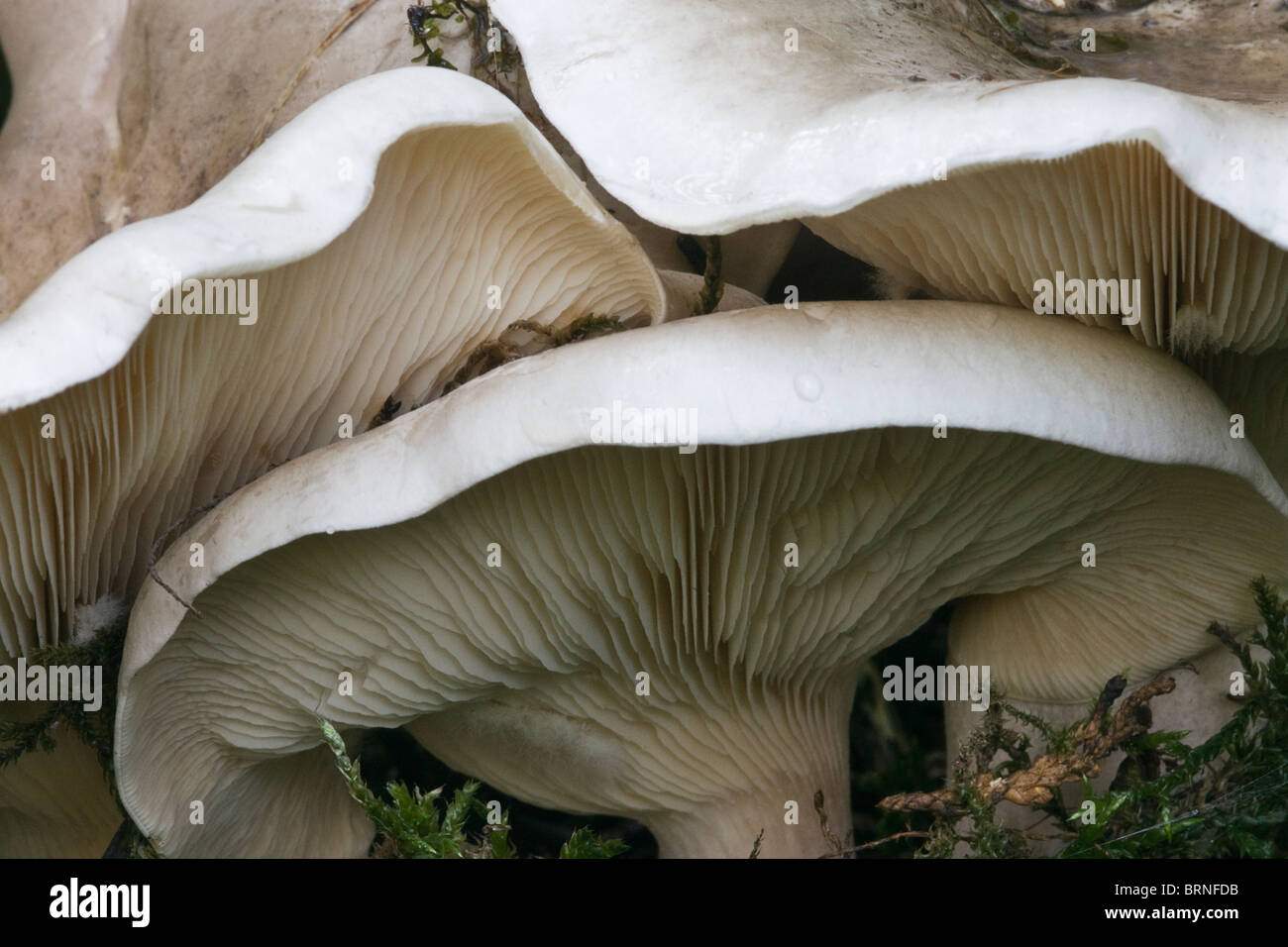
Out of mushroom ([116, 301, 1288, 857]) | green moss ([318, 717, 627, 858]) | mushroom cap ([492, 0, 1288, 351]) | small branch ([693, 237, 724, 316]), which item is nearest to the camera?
mushroom cap ([492, 0, 1288, 351])

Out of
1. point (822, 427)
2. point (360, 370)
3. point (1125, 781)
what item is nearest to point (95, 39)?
point (360, 370)

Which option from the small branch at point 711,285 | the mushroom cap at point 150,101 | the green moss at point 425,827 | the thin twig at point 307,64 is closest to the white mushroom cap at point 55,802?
the green moss at point 425,827

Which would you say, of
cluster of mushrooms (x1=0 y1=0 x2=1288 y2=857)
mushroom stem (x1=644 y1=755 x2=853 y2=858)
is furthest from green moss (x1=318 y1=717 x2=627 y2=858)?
mushroom stem (x1=644 y1=755 x2=853 y2=858)

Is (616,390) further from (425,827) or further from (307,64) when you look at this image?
(307,64)

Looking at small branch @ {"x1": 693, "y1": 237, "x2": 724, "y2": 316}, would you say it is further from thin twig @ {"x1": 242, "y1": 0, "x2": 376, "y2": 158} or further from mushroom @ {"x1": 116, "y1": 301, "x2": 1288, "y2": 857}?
thin twig @ {"x1": 242, "y1": 0, "x2": 376, "y2": 158}

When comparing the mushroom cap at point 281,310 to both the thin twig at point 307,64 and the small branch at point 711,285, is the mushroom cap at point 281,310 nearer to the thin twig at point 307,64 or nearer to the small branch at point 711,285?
the small branch at point 711,285

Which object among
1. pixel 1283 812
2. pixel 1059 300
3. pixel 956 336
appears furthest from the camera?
pixel 1283 812

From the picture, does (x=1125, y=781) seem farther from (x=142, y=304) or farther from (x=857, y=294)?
(x=142, y=304)

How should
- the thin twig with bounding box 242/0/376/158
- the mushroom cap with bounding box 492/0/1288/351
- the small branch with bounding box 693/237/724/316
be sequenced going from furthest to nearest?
the thin twig with bounding box 242/0/376/158
the small branch with bounding box 693/237/724/316
the mushroom cap with bounding box 492/0/1288/351
